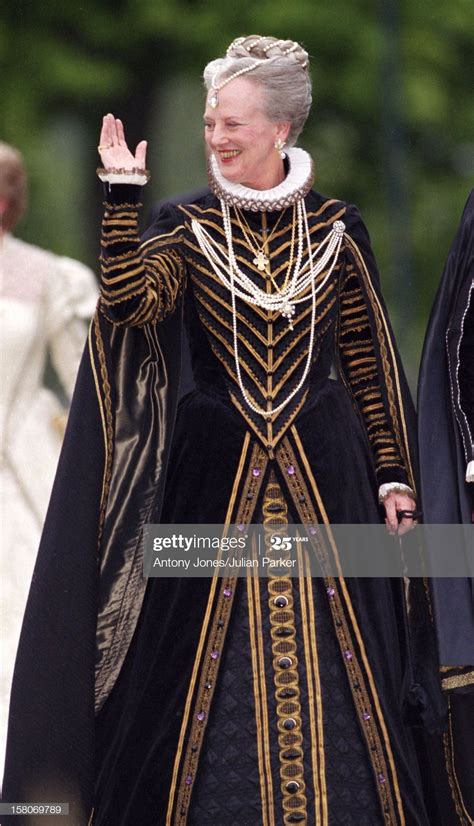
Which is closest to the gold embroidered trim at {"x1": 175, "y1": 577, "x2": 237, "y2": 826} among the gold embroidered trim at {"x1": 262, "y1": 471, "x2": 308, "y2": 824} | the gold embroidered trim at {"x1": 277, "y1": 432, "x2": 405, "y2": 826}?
the gold embroidered trim at {"x1": 262, "y1": 471, "x2": 308, "y2": 824}

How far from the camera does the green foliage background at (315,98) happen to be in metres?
7.28

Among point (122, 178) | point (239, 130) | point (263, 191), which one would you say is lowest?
point (122, 178)

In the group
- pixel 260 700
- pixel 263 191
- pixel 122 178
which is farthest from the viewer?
pixel 263 191

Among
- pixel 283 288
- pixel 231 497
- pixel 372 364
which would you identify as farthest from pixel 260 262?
pixel 231 497

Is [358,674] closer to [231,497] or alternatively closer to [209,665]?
[209,665]

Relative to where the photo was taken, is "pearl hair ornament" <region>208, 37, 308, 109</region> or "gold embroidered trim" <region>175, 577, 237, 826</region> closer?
"gold embroidered trim" <region>175, 577, 237, 826</region>

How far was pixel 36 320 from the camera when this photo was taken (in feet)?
20.9

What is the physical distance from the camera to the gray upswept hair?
432 centimetres

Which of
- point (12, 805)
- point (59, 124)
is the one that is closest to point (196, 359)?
point (12, 805)

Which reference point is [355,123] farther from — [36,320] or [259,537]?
[259,537]

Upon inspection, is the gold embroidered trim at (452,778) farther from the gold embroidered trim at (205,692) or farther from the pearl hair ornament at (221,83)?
the pearl hair ornament at (221,83)

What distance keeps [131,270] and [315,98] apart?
3572 millimetres

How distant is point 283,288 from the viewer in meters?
4.39

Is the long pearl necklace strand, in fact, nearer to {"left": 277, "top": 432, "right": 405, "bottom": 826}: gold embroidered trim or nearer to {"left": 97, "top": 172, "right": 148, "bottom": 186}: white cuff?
{"left": 277, "top": 432, "right": 405, "bottom": 826}: gold embroidered trim
